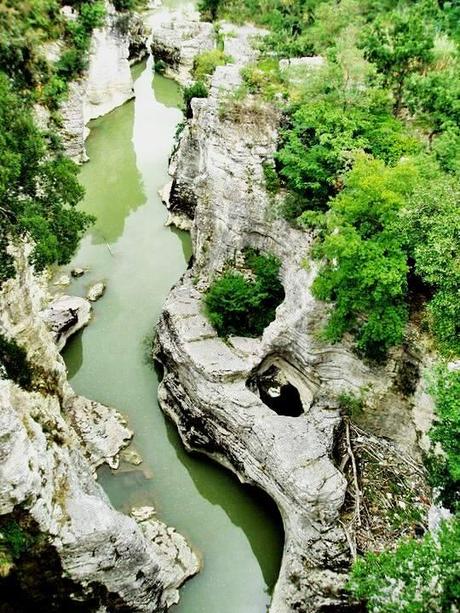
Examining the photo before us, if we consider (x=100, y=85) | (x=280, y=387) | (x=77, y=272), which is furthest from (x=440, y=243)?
(x=100, y=85)

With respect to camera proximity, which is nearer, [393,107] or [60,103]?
[393,107]

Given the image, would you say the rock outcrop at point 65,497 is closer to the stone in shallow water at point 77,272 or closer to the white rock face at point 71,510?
the white rock face at point 71,510

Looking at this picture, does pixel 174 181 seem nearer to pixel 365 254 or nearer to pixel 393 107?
pixel 393 107

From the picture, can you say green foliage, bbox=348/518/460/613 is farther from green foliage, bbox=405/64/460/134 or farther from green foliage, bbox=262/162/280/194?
green foliage, bbox=405/64/460/134

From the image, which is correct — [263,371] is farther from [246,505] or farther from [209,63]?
[209,63]

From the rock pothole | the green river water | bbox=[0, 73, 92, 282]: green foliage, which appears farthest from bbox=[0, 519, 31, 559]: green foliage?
the rock pothole

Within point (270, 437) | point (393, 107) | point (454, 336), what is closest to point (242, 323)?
point (270, 437)
